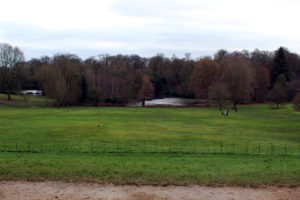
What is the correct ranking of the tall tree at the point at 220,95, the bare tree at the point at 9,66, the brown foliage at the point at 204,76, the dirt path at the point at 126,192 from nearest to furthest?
the dirt path at the point at 126,192 → the tall tree at the point at 220,95 → the bare tree at the point at 9,66 → the brown foliage at the point at 204,76

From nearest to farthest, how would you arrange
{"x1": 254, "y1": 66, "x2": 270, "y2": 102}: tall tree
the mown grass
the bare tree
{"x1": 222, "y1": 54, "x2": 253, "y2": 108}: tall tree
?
1. the mown grass
2. {"x1": 222, "y1": 54, "x2": 253, "y2": 108}: tall tree
3. the bare tree
4. {"x1": 254, "y1": 66, "x2": 270, "y2": 102}: tall tree

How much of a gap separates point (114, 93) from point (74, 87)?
1586 centimetres

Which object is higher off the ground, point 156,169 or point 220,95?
point 220,95

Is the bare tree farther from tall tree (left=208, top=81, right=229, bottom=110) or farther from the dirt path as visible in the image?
the dirt path

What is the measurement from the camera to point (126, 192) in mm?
16312

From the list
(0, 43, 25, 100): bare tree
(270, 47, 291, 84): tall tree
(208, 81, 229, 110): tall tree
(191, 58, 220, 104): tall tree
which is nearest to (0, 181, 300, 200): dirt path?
(208, 81, 229, 110): tall tree

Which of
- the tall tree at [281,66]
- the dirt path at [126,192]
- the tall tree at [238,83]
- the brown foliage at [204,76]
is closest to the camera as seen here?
the dirt path at [126,192]

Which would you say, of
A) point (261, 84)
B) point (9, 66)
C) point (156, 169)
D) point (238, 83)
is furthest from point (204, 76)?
point (156, 169)

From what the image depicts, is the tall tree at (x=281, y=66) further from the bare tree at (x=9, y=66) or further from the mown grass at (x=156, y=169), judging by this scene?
the mown grass at (x=156, y=169)

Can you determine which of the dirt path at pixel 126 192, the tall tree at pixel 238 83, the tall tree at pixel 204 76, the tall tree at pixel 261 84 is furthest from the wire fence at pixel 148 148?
the tall tree at pixel 261 84

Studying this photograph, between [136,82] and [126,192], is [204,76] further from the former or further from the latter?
[126,192]

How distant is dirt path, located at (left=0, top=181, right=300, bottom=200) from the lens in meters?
15.6

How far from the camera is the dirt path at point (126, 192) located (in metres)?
15.6

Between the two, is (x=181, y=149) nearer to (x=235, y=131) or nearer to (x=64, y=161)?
(x=64, y=161)
